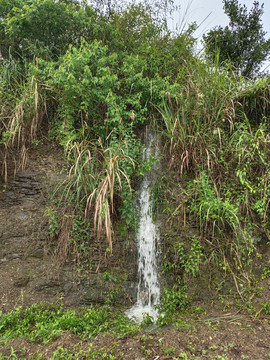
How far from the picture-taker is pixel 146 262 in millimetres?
3721

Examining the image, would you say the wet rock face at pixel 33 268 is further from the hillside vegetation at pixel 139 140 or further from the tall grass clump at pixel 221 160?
the tall grass clump at pixel 221 160

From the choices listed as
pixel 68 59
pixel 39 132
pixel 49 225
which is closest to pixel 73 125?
pixel 39 132

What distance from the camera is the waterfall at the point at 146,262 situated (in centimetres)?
349

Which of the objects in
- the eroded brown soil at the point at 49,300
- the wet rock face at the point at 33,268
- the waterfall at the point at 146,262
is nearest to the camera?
the eroded brown soil at the point at 49,300

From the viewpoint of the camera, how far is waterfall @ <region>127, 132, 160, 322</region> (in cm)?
349

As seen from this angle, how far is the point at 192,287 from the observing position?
11.2 ft

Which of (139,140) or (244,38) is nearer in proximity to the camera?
(139,140)


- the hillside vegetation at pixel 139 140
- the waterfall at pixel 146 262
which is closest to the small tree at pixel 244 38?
the hillside vegetation at pixel 139 140

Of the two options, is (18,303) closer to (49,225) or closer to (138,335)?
(49,225)

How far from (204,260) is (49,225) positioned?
235 cm

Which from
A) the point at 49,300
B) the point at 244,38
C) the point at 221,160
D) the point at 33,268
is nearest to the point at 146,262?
the point at 49,300

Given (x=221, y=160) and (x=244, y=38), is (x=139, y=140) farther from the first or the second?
(x=244, y=38)

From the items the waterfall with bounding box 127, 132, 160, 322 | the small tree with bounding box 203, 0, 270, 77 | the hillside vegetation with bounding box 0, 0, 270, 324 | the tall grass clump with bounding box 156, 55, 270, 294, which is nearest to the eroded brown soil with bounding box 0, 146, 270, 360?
the hillside vegetation with bounding box 0, 0, 270, 324

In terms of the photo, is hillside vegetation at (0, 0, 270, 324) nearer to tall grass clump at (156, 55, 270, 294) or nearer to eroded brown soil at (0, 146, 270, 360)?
→ tall grass clump at (156, 55, 270, 294)
